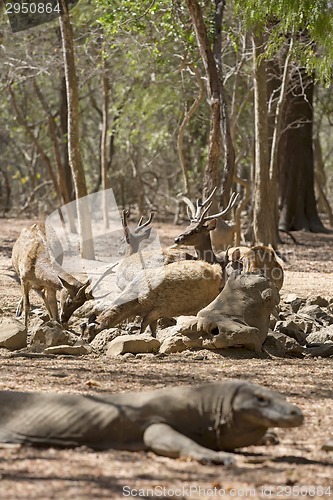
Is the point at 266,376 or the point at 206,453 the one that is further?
the point at 266,376

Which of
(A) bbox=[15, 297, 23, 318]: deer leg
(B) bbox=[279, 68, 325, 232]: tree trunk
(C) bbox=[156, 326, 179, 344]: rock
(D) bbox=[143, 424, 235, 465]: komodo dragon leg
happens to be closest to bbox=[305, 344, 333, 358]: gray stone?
(C) bbox=[156, 326, 179, 344]: rock

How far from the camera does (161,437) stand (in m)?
4.62

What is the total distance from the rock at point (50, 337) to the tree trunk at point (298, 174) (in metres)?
14.0

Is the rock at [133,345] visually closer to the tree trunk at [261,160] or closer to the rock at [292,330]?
the rock at [292,330]

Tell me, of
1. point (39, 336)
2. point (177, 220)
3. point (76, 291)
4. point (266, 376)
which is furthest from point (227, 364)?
point (177, 220)

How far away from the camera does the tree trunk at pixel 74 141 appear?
1476 centimetres

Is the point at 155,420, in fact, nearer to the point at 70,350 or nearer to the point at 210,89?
the point at 70,350

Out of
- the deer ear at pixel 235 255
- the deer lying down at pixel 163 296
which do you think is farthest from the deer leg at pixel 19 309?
the deer ear at pixel 235 255

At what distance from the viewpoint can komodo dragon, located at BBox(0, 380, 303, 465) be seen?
4.70 m

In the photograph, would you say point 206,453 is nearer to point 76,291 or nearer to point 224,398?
point 224,398

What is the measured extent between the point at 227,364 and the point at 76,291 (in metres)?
2.79

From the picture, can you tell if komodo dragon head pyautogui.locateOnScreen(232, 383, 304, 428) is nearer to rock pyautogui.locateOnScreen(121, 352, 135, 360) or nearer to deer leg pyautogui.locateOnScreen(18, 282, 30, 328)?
rock pyautogui.locateOnScreen(121, 352, 135, 360)

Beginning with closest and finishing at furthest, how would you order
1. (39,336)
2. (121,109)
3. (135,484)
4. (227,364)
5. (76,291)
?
(135,484)
(227,364)
(39,336)
(76,291)
(121,109)

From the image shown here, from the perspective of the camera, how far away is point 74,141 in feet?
49.8
